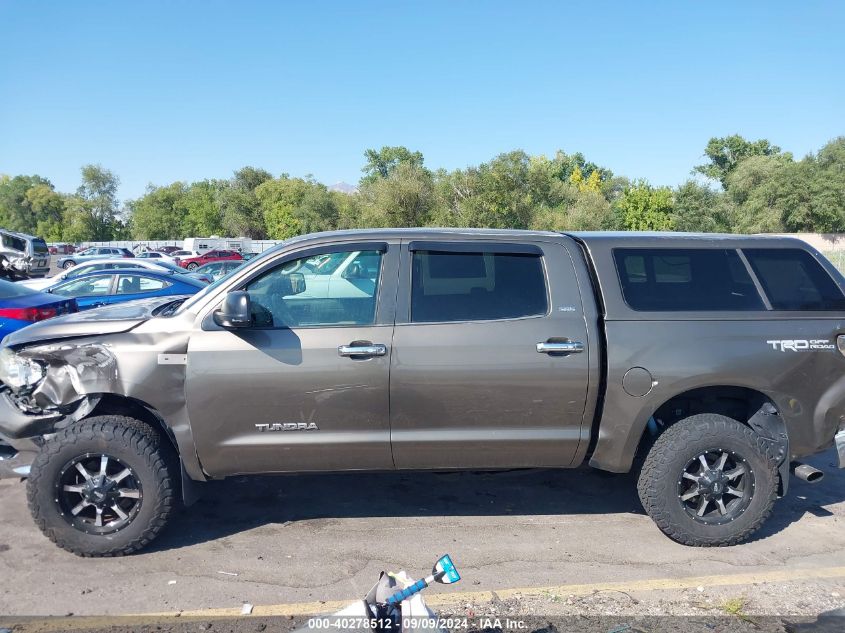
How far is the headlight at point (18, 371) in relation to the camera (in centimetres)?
414

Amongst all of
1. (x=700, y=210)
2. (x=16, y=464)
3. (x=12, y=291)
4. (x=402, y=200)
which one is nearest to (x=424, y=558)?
(x=16, y=464)

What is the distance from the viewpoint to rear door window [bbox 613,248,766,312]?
4266 millimetres

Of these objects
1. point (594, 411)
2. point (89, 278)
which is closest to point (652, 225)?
point (89, 278)

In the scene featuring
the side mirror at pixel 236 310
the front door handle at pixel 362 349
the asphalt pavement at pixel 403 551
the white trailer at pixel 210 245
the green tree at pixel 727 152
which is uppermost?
the green tree at pixel 727 152

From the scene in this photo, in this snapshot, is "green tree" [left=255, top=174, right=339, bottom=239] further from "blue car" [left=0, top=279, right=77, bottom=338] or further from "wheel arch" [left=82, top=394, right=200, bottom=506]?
"wheel arch" [left=82, top=394, right=200, bottom=506]

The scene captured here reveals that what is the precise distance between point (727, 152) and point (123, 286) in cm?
8416

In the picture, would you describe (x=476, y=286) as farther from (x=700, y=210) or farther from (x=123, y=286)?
(x=700, y=210)

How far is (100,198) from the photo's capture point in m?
91.1

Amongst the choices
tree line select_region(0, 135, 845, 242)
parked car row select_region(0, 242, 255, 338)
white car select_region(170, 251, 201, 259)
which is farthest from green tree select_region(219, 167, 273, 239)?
parked car row select_region(0, 242, 255, 338)

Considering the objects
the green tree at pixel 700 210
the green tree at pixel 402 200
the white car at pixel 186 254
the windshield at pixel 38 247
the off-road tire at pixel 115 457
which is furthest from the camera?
the green tree at pixel 700 210

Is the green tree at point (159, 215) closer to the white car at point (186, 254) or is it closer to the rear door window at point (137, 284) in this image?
the white car at point (186, 254)

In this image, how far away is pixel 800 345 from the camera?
13.7 feet

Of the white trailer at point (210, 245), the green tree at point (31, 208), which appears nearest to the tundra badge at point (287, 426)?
the white trailer at point (210, 245)

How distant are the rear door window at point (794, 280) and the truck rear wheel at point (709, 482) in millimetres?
903
